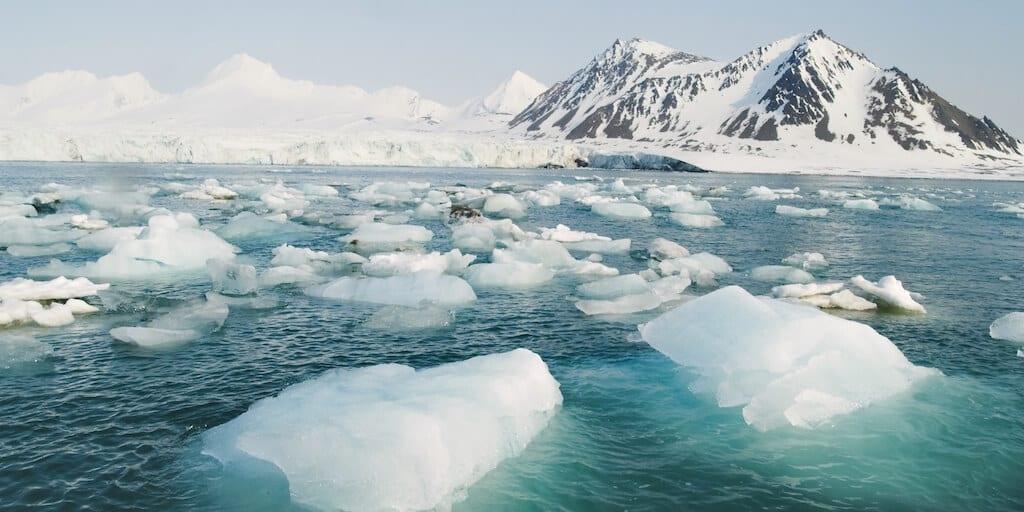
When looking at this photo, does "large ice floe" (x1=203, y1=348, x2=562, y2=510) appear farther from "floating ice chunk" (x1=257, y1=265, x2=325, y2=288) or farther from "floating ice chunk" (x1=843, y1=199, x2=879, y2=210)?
"floating ice chunk" (x1=843, y1=199, x2=879, y2=210)

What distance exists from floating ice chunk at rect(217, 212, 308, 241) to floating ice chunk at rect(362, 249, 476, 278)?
29.9 ft

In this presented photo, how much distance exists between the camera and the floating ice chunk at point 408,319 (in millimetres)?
14531

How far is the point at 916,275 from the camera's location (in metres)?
21.8

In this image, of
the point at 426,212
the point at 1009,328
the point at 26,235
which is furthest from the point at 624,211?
the point at 26,235

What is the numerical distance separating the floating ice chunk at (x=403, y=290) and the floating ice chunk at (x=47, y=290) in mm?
5185

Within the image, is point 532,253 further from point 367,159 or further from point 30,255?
point 367,159

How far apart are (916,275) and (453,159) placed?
89.3 metres

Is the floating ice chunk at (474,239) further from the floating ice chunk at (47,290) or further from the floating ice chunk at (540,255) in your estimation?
the floating ice chunk at (47,290)

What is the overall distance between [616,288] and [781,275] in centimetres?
617

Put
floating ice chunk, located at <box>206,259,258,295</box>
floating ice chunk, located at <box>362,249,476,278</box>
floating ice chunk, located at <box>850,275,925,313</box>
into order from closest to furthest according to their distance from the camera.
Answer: floating ice chunk, located at <box>850,275,925,313</box> < floating ice chunk, located at <box>206,259,258,295</box> < floating ice chunk, located at <box>362,249,476,278</box>

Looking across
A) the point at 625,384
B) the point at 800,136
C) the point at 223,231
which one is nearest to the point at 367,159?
the point at 223,231

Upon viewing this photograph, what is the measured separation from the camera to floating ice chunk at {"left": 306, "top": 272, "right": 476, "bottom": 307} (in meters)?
16.7

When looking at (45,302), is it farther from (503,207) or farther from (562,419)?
(503,207)

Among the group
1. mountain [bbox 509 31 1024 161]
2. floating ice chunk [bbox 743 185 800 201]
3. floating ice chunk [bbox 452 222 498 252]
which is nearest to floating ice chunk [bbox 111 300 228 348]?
floating ice chunk [bbox 452 222 498 252]
